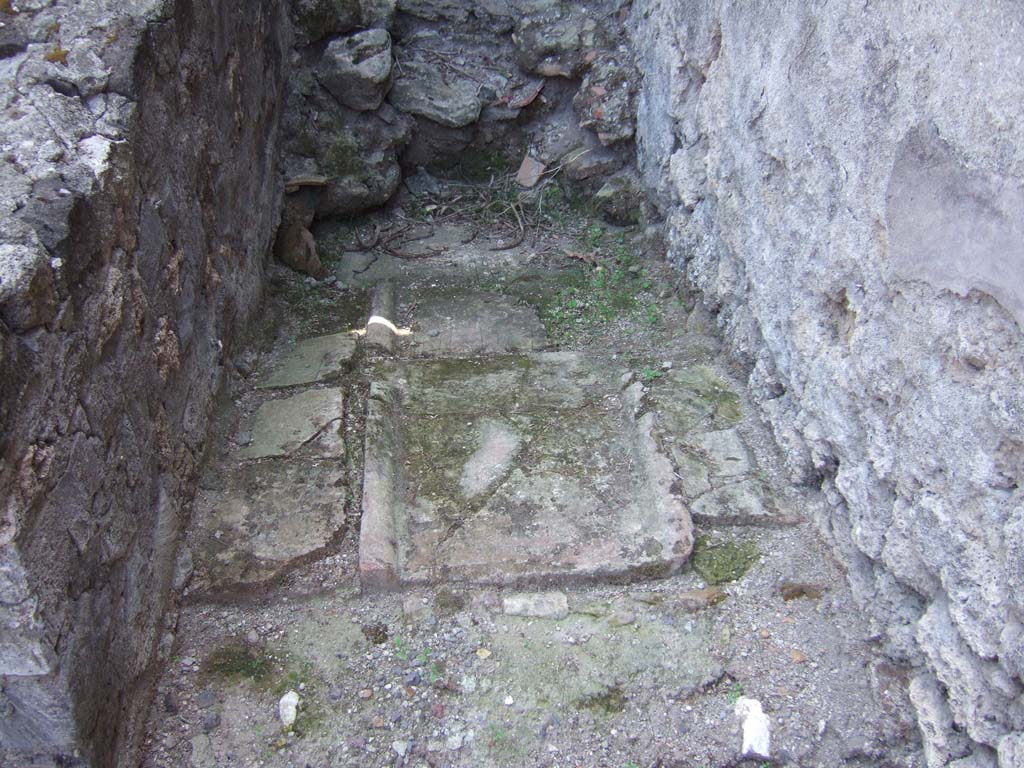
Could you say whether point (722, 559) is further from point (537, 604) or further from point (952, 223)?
point (952, 223)

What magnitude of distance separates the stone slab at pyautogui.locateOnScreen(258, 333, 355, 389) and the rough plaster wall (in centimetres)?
150

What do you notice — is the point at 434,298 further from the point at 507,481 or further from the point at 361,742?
the point at 361,742

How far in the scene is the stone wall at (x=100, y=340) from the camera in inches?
56.7

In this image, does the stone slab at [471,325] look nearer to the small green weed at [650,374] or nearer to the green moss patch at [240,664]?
the small green weed at [650,374]

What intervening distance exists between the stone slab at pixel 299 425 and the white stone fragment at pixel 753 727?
139 centimetres

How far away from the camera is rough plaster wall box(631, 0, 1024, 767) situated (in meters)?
1.45

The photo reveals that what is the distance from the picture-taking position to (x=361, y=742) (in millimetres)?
1822

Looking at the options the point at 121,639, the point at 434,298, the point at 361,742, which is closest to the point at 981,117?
the point at 361,742

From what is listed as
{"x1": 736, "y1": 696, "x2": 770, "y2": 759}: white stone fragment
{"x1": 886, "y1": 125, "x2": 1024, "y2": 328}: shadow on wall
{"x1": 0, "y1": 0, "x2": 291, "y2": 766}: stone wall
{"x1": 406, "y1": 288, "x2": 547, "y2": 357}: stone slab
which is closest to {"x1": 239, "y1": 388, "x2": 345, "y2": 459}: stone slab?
{"x1": 0, "y1": 0, "x2": 291, "y2": 766}: stone wall

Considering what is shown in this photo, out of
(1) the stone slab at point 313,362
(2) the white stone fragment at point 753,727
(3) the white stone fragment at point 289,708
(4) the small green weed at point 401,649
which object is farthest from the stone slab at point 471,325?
(2) the white stone fragment at point 753,727

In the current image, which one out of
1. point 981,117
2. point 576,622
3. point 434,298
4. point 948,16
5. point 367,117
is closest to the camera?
point 981,117

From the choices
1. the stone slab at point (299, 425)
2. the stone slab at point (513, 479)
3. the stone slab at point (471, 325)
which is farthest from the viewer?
the stone slab at point (471, 325)

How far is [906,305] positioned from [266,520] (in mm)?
1748

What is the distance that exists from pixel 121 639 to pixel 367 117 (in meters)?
3.08
